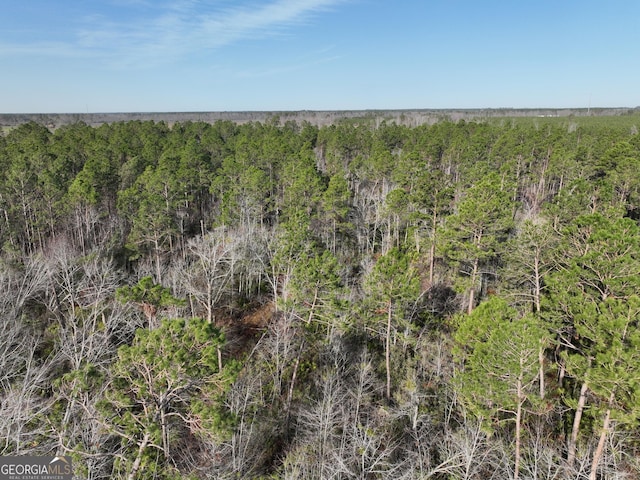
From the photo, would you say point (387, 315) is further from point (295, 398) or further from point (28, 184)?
point (28, 184)

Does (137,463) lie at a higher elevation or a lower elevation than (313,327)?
higher

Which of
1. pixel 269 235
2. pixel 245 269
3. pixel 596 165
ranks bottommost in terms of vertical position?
pixel 245 269

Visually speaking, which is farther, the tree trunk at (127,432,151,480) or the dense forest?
the dense forest

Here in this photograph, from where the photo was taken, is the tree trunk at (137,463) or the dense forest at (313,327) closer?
the tree trunk at (137,463)

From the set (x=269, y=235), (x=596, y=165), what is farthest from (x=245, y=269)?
(x=596, y=165)

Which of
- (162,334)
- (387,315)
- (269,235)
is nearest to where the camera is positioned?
(162,334)

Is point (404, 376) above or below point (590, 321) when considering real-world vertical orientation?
below

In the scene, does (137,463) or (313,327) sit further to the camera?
(313,327)

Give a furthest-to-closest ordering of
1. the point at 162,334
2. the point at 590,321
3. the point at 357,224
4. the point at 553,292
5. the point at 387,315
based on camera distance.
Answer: the point at 357,224, the point at 387,315, the point at 553,292, the point at 590,321, the point at 162,334
